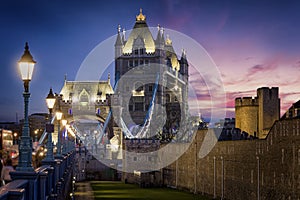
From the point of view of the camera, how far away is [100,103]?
71.0 m

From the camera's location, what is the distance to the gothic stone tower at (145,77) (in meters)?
66.4

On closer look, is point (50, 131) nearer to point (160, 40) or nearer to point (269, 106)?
point (269, 106)

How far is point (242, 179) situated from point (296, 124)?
639 centimetres

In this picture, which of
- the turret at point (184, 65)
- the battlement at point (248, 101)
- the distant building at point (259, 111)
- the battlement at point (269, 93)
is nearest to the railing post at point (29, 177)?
the distant building at point (259, 111)

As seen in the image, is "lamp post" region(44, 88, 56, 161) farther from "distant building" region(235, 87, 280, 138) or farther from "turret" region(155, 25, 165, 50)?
"turret" region(155, 25, 165, 50)

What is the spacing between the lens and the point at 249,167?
2222cm

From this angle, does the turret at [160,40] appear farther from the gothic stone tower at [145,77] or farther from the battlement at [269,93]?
the battlement at [269,93]

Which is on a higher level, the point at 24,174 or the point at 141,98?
the point at 141,98

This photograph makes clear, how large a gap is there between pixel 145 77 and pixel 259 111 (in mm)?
36934

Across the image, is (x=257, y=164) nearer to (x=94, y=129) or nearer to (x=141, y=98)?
(x=141, y=98)

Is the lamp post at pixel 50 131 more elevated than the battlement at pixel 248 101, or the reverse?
the battlement at pixel 248 101

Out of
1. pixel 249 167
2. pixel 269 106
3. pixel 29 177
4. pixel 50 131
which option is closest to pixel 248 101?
pixel 269 106

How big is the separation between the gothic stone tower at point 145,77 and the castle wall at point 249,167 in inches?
1256

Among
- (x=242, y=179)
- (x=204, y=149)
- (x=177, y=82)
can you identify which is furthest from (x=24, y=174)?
(x=177, y=82)
